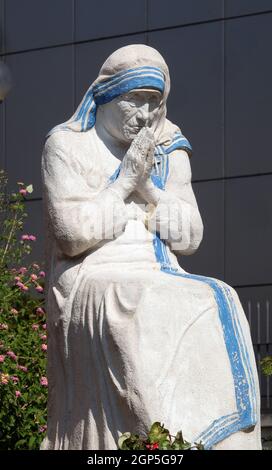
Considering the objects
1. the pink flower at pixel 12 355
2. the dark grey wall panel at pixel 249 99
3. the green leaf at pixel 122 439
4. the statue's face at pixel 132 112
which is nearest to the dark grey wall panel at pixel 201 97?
the dark grey wall panel at pixel 249 99

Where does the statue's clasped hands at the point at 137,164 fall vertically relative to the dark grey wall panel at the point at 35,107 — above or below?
below

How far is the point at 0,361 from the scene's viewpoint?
1468 cm

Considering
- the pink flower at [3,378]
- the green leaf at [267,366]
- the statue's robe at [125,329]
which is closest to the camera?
the statue's robe at [125,329]

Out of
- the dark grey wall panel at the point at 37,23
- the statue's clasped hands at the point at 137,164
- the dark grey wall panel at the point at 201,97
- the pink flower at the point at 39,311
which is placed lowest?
the pink flower at the point at 39,311

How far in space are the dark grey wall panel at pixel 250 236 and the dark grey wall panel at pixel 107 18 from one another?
82.2 inches

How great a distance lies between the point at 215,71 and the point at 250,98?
17.0 inches

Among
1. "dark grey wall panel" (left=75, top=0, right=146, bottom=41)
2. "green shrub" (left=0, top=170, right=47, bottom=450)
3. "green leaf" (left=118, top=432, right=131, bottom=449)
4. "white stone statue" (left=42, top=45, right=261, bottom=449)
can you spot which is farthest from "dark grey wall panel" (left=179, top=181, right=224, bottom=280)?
"green leaf" (left=118, top=432, right=131, bottom=449)

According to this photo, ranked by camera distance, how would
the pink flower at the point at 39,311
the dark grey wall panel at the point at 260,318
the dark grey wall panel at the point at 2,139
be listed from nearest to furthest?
the pink flower at the point at 39,311, the dark grey wall panel at the point at 260,318, the dark grey wall panel at the point at 2,139

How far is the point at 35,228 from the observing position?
808 inches

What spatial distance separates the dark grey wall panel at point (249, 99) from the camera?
64.4ft

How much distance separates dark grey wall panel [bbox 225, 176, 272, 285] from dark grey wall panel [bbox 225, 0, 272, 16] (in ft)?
5.22

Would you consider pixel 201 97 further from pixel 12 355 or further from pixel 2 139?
pixel 12 355

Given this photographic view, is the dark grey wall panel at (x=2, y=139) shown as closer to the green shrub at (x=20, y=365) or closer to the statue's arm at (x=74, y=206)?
the green shrub at (x=20, y=365)
